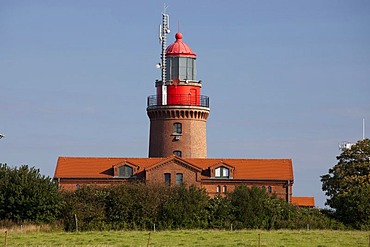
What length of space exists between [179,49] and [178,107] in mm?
4634

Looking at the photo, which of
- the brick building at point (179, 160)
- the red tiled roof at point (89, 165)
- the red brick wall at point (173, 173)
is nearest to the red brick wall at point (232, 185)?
the brick building at point (179, 160)

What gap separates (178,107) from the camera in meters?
91.3

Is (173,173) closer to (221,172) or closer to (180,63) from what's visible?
(221,172)

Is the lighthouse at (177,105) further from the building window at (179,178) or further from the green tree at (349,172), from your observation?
the green tree at (349,172)

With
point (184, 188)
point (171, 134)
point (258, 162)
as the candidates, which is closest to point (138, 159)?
point (171, 134)

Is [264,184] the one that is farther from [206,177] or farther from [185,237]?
[185,237]

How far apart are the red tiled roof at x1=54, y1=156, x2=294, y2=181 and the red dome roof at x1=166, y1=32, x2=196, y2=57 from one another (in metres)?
8.41

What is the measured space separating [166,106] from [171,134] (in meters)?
2.35

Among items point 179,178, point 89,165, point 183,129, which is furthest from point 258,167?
point 89,165

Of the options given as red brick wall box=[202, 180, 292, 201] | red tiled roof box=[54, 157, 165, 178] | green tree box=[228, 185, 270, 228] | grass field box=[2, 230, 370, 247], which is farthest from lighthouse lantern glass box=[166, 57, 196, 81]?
grass field box=[2, 230, 370, 247]

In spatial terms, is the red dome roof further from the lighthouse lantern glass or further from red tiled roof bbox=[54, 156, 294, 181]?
red tiled roof bbox=[54, 156, 294, 181]

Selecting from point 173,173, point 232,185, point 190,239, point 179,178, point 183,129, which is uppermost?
point 183,129

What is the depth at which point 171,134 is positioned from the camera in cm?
9206

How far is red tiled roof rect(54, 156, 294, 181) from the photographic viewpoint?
3500 inches
